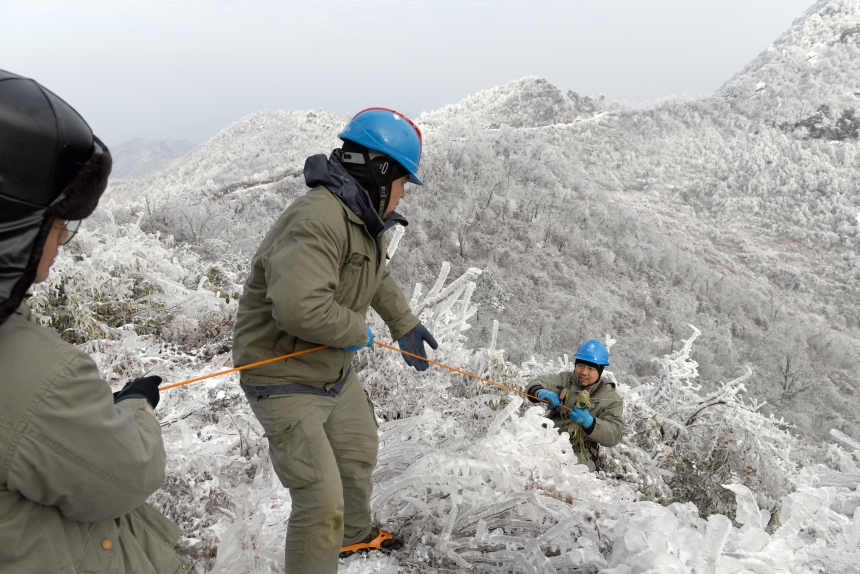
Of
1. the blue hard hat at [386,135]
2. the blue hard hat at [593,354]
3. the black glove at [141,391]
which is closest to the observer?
the black glove at [141,391]

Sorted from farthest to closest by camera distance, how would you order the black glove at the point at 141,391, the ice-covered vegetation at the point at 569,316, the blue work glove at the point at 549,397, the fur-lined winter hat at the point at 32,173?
the blue work glove at the point at 549,397
the ice-covered vegetation at the point at 569,316
the black glove at the point at 141,391
the fur-lined winter hat at the point at 32,173

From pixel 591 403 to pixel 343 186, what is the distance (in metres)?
2.91

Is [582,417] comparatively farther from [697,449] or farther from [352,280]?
[697,449]

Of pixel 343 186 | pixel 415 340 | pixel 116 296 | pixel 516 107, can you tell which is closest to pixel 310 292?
Result: pixel 343 186

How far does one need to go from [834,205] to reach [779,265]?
6.62 metres

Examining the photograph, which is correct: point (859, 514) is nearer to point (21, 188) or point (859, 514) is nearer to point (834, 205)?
point (21, 188)

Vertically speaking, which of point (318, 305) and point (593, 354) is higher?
point (318, 305)

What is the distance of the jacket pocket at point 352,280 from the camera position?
2059 mm

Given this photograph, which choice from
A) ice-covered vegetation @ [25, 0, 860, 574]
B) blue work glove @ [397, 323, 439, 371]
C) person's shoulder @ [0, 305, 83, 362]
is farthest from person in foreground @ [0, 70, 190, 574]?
blue work glove @ [397, 323, 439, 371]

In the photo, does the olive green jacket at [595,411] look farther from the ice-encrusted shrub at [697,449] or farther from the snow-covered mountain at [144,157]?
the snow-covered mountain at [144,157]

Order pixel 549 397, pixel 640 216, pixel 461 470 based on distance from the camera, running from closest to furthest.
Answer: pixel 461 470 < pixel 549 397 < pixel 640 216

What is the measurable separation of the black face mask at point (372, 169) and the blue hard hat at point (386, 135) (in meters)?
0.03

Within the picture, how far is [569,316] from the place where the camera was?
46.0 ft

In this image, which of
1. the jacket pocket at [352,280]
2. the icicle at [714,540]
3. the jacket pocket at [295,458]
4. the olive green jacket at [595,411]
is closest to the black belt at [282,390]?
the jacket pocket at [295,458]
